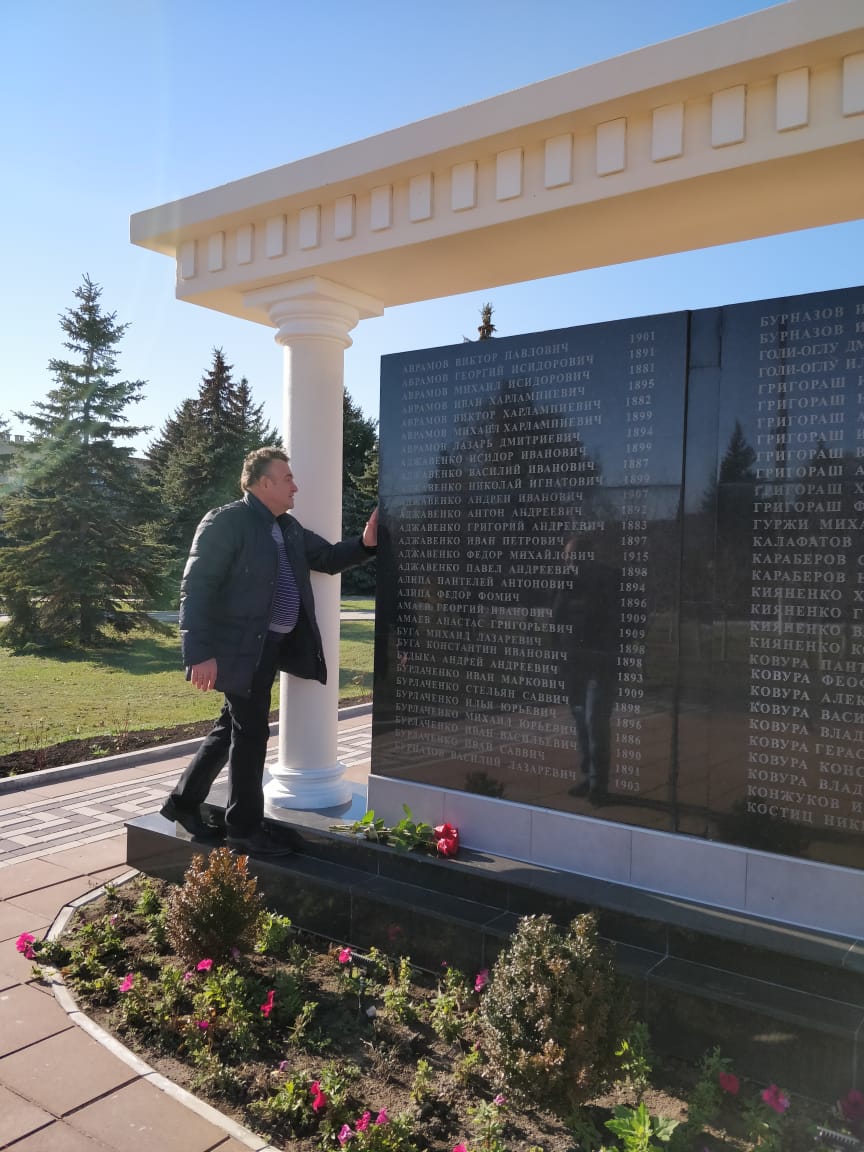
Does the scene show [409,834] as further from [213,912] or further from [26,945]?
[26,945]

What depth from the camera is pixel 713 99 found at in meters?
3.83

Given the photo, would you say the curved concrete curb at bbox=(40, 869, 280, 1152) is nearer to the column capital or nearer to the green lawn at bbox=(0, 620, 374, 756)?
the column capital

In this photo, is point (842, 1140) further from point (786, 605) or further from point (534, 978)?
point (786, 605)

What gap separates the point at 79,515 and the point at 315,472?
624 inches

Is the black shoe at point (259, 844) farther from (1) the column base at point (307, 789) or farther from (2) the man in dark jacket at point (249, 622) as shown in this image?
(1) the column base at point (307, 789)

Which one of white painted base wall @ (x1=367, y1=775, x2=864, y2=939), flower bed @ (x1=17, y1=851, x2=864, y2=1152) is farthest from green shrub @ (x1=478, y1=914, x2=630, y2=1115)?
white painted base wall @ (x1=367, y1=775, x2=864, y2=939)

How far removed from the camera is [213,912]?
3.88 metres

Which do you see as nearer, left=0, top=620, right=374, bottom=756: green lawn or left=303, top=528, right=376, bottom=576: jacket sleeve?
left=303, top=528, right=376, bottom=576: jacket sleeve

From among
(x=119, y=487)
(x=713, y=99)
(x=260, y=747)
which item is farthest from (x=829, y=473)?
(x=119, y=487)

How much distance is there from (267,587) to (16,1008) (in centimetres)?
229

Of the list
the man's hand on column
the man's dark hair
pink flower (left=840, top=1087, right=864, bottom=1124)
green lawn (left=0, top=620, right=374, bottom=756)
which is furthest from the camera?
green lawn (left=0, top=620, right=374, bottom=756)

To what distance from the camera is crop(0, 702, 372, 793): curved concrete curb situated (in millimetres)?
7484

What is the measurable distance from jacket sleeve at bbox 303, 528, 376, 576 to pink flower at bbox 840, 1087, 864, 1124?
11.1ft

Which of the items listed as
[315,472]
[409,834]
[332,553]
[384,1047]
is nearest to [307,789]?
[409,834]
